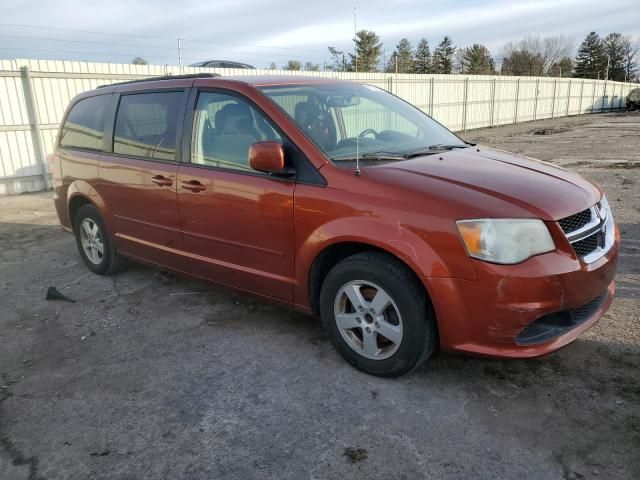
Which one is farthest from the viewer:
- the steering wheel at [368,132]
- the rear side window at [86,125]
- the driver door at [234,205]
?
the rear side window at [86,125]

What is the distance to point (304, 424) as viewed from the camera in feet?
9.14

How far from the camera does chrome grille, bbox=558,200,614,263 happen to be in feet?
9.20

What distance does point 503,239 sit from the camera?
264 cm

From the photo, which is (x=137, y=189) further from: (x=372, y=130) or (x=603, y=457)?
(x=603, y=457)

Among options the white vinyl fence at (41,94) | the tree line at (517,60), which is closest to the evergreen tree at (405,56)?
the tree line at (517,60)

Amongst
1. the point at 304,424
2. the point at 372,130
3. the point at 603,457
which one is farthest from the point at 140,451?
the point at 372,130

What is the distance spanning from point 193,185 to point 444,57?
7061cm

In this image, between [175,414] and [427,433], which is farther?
[175,414]

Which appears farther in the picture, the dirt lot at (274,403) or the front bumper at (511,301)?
the front bumper at (511,301)

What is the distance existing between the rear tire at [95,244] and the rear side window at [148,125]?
85 centimetres

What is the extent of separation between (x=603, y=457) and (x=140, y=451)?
223cm

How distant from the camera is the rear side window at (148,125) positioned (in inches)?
160

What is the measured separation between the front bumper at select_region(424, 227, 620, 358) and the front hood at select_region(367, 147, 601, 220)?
0.91 feet

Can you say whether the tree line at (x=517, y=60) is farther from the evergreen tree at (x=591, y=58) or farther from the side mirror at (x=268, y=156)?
the side mirror at (x=268, y=156)
